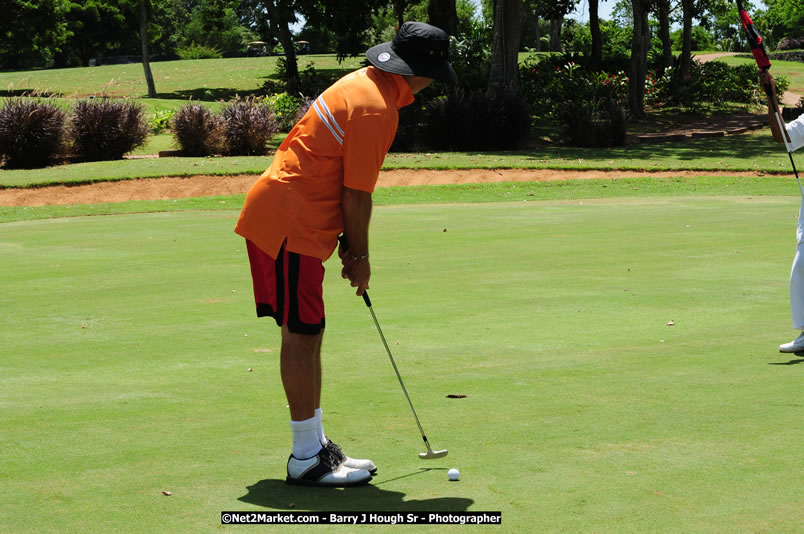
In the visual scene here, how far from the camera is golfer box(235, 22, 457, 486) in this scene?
14.4 ft

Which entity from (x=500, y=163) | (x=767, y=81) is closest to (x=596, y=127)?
(x=500, y=163)

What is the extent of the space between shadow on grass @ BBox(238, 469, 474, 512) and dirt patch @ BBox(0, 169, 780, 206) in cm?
1905

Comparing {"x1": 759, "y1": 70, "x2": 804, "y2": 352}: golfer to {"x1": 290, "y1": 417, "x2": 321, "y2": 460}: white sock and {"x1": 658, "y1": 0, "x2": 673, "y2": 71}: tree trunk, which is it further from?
{"x1": 658, "y1": 0, "x2": 673, "y2": 71}: tree trunk

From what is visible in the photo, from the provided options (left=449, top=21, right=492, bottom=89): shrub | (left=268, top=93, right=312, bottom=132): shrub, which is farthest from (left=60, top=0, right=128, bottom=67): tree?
(left=268, top=93, right=312, bottom=132): shrub

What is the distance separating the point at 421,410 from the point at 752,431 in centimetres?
173

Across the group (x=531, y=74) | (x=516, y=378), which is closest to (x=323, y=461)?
(x=516, y=378)

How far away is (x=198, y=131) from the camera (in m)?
29.7

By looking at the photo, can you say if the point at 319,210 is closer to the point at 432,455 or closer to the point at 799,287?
the point at 432,455

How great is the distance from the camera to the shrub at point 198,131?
2961 cm

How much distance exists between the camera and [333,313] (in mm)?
8539

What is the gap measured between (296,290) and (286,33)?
49.1 m

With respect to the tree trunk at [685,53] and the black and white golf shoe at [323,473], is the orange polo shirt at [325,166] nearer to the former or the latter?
the black and white golf shoe at [323,473]

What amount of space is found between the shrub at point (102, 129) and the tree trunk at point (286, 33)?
68.4ft

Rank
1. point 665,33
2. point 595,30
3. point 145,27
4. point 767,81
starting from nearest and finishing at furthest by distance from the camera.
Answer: point 767,81, point 665,33, point 595,30, point 145,27
